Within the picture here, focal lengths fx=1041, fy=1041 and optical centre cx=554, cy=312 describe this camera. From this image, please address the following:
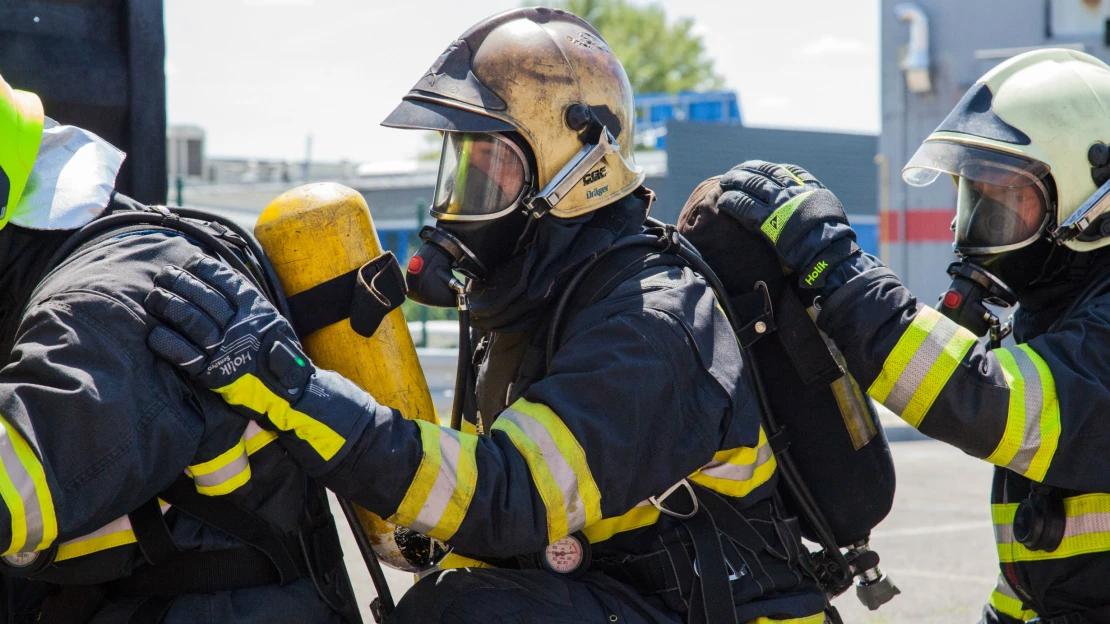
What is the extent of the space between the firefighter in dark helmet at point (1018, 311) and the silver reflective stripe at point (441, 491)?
0.91m

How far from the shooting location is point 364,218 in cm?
225

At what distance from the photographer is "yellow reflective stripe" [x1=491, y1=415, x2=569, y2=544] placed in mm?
1933

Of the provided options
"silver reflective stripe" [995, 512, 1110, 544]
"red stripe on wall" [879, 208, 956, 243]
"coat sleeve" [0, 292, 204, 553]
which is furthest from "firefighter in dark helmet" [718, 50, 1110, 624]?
"red stripe on wall" [879, 208, 956, 243]

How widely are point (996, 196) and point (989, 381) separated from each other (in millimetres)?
601

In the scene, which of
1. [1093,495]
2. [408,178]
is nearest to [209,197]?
[408,178]

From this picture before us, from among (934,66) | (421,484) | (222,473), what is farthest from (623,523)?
(934,66)

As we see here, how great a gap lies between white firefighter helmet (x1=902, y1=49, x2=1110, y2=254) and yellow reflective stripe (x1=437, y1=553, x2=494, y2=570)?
145 cm

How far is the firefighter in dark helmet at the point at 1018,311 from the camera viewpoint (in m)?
2.21

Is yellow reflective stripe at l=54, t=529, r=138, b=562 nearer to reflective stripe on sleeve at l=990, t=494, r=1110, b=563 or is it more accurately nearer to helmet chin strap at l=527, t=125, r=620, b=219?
helmet chin strap at l=527, t=125, r=620, b=219

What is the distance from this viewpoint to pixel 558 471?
6.36 feet

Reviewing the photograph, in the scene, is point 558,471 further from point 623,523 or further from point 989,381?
point 989,381

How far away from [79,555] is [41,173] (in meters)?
0.70

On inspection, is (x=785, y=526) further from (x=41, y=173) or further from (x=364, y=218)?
(x=41, y=173)

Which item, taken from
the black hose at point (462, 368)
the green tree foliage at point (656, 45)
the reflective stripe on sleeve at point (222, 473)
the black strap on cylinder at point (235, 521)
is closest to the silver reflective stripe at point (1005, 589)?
the black hose at point (462, 368)
